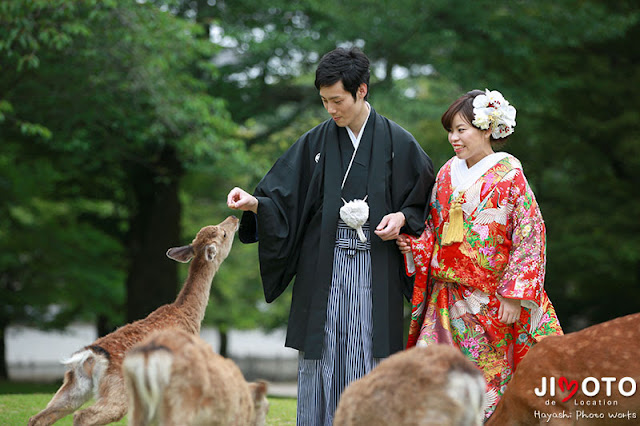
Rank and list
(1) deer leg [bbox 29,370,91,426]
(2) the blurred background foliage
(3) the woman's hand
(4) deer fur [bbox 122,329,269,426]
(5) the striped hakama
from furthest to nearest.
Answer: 1. (2) the blurred background foliage
2. (1) deer leg [bbox 29,370,91,426]
3. (5) the striped hakama
4. (3) the woman's hand
5. (4) deer fur [bbox 122,329,269,426]

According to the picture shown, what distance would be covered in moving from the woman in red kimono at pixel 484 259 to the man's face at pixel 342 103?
1.64 ft

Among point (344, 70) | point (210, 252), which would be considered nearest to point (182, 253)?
point (210, 252)

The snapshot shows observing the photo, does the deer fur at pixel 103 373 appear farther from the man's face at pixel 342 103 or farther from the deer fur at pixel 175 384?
the man's face at pixel 342 103

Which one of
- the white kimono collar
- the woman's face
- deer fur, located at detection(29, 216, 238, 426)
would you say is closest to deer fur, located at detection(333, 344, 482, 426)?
the white kimono collar

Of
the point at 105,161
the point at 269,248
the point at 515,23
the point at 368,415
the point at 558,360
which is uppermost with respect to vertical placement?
the point at 515,23

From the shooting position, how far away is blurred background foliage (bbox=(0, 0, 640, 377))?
967cm

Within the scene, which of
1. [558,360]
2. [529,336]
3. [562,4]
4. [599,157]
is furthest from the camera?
[599,157]

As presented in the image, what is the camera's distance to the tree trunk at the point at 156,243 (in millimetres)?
11898

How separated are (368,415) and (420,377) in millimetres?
256

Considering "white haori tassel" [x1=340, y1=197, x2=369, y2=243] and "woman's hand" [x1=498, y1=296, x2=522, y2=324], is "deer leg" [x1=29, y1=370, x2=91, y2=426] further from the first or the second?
"woman's hand" [x1=498, y1=296, x2=522, y2=324]

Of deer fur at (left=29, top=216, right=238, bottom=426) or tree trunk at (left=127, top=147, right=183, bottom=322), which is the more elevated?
tree trunk at (left=127, top=147, right=183, bottom=322)

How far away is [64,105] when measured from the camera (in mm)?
10086

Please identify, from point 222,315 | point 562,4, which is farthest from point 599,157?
point 222,315

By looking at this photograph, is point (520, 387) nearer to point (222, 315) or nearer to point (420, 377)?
point (420, 377)
